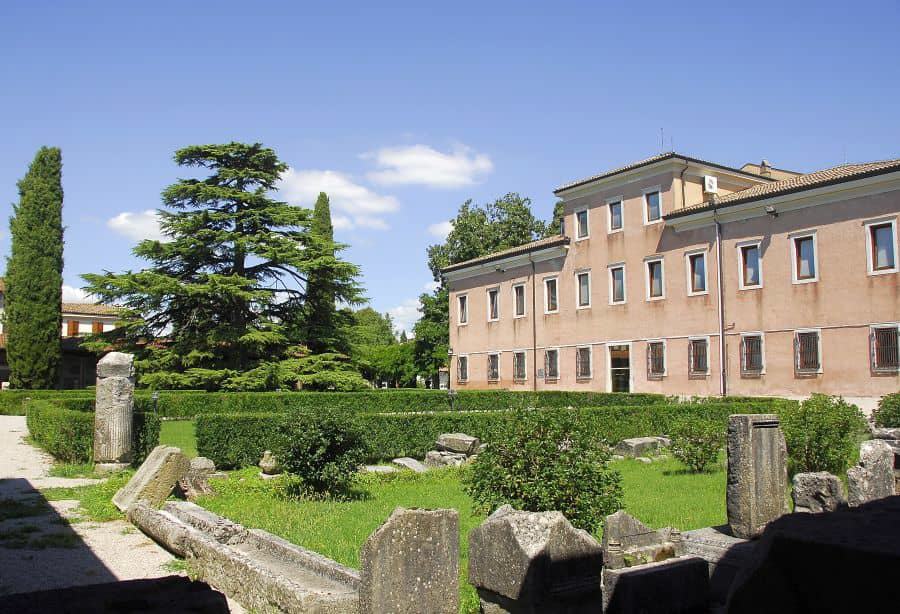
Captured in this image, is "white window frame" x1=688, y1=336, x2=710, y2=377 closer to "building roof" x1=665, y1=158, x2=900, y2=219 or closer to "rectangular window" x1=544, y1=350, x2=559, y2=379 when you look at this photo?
"building roof" x1=665, y1=158, x2=900, y2=219

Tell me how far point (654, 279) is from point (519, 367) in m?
9.36

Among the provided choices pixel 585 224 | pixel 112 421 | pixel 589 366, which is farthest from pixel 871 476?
pixel 585 224

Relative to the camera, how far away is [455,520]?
14.9ft

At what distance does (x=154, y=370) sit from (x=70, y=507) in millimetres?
24146

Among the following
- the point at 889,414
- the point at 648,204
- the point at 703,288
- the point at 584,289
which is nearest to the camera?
the point at 889,414

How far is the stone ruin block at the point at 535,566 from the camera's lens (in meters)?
3.34

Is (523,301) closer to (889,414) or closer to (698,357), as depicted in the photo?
(698,357)

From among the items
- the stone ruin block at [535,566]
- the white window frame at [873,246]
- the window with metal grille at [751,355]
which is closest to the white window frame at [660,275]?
the window with metal grille at [751,355]

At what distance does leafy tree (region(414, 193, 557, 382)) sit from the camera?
53938 millimetres

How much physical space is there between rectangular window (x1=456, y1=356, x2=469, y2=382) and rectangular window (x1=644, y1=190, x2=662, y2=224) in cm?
1419

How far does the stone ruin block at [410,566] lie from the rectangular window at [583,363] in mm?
30476

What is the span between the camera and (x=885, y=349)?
78.0 feet

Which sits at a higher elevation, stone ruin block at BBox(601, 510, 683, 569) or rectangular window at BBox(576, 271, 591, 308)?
rectangular window at BBox(576, 271, 591, 308)

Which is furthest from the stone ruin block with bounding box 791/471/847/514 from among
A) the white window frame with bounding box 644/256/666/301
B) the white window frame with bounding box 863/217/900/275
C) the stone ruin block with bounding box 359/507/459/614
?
the white window frame with bounding box 644/256/666/301
